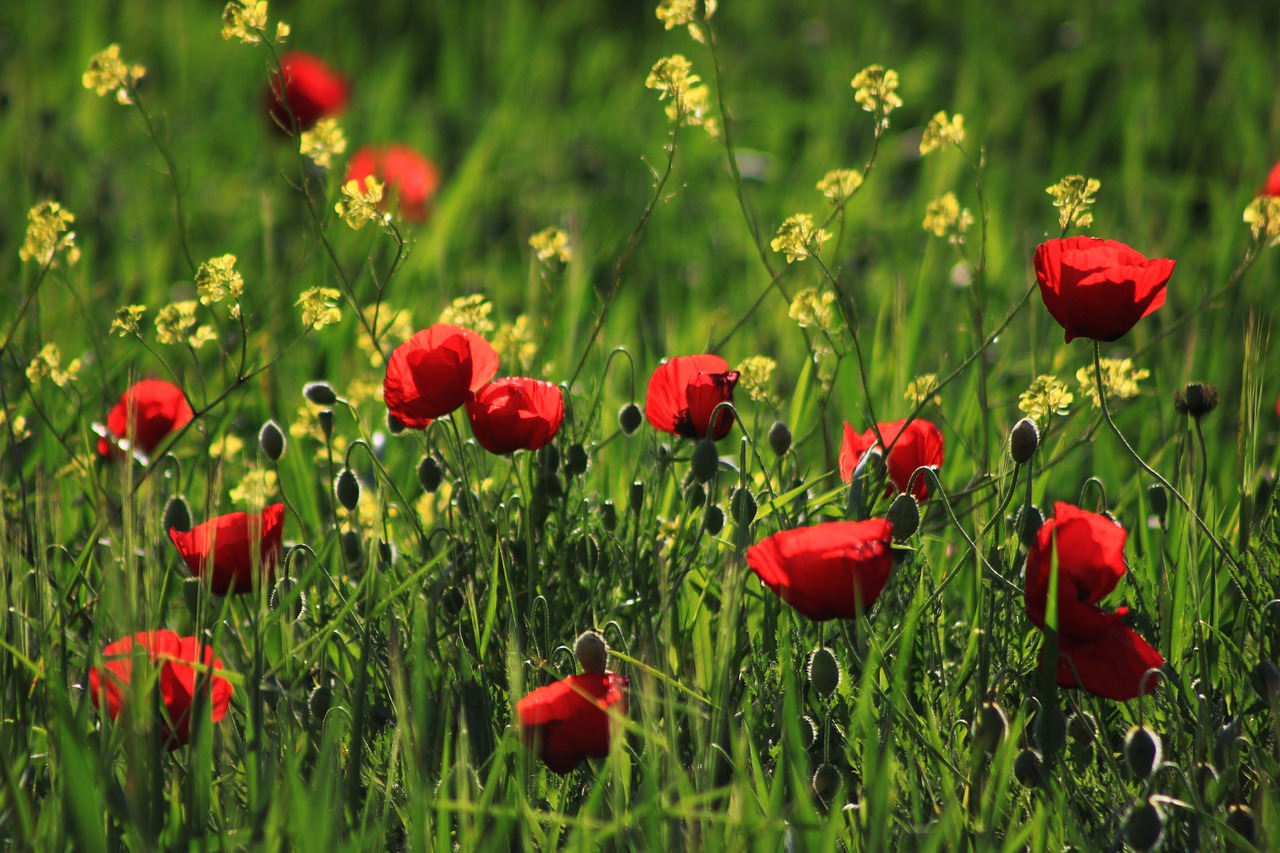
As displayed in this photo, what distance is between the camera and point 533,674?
1.10 meters

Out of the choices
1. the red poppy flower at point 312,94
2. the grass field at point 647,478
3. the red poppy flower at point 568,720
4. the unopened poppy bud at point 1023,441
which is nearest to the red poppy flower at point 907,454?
the grass field at point 647,478

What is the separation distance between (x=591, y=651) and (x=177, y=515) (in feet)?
1.73

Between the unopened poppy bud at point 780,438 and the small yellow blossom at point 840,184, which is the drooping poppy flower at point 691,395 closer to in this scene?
the unopened poppy bud at point 780,438

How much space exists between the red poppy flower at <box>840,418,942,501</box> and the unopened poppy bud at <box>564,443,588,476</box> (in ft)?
0.79

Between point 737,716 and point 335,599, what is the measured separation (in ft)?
1.25

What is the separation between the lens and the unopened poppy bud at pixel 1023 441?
3.24 ft

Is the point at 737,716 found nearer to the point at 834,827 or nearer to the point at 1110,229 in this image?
the point at 834,827

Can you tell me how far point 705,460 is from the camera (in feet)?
3.69

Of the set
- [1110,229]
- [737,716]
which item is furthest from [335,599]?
[1110,229]

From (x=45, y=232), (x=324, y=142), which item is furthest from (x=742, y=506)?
(x=45, y=232)

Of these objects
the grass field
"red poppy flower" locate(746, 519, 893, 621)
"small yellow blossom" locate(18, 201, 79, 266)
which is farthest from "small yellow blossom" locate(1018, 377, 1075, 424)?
"small yellow blossom" locate(18, 201, 79, 266)

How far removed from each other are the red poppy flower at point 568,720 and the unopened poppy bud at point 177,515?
0.52m

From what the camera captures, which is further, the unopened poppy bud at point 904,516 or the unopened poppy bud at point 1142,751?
the unopened poppy bud at point 904,516

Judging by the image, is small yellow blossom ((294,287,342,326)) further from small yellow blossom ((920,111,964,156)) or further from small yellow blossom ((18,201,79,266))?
small yellow blossom ((920,111,964,156))
